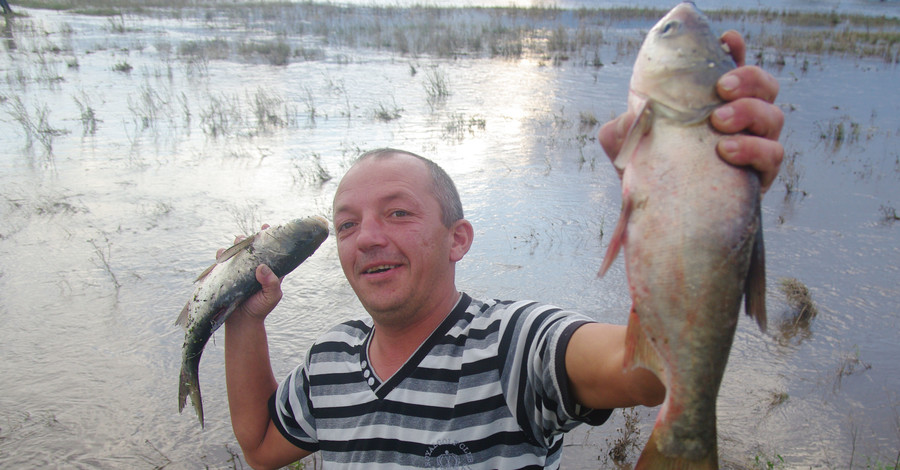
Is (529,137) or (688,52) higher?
(688,52)

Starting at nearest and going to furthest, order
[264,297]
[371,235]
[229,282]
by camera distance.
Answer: [371,235] < [264,297] < [229,282]

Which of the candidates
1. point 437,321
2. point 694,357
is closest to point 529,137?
point 437,321

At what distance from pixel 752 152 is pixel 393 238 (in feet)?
4.37

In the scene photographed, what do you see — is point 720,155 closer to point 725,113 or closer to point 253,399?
point 725,113

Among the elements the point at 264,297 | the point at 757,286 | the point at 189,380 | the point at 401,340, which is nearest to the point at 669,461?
the point at 757,286

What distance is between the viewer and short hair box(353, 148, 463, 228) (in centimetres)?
253

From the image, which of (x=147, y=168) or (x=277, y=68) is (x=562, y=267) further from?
(x=277, y=68)

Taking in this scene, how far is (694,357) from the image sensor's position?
144 centimetres

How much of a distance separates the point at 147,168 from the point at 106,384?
5.23 metres

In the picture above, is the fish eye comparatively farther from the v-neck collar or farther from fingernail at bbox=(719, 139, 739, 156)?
the v-neck collar

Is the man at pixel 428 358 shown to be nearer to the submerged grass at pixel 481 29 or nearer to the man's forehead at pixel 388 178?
the man's forehead at pixel 388 178

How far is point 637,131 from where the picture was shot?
1541 millimetres

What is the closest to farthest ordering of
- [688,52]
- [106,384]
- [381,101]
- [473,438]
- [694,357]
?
[694,357] → [688,52] → [473,438] → [106,384] → [381,101]

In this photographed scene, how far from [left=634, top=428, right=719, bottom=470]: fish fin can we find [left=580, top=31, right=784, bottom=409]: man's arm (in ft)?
0.63
